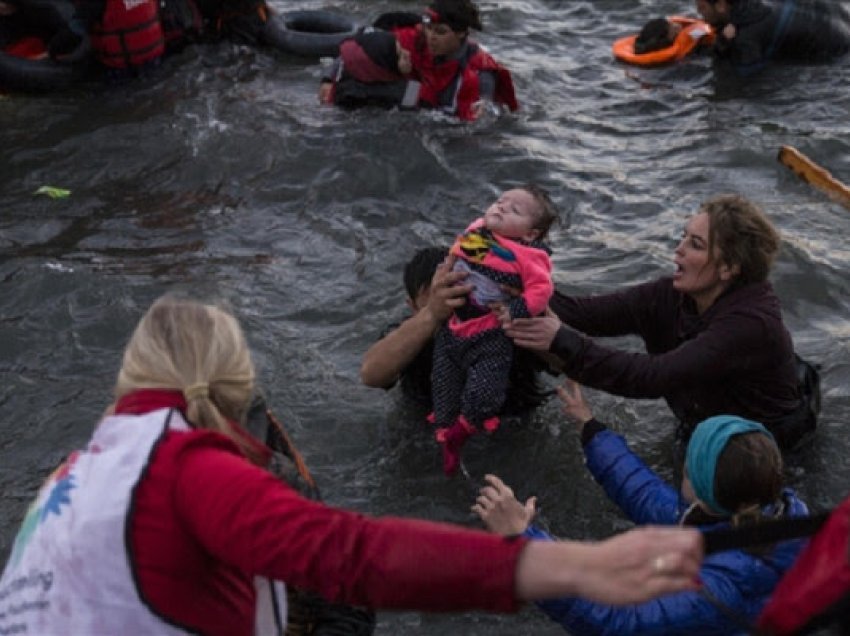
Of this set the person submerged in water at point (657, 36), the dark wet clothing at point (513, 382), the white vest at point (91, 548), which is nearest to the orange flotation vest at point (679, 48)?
the person submerged in water at point (657, 36)

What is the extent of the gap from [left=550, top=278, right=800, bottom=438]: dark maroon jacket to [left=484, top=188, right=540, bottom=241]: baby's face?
0.43 m

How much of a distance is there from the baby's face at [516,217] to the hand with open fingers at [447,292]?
22cm

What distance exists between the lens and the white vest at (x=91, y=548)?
2.37 m

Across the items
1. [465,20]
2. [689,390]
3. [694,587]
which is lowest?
[689,390]

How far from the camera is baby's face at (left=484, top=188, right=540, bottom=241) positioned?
4719mm

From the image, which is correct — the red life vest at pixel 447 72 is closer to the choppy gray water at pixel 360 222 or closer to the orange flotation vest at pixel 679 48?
the choppy gray water at pixel 360 222

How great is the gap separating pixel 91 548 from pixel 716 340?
2.92m

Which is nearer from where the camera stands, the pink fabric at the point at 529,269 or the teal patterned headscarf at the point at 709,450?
the teal patterned headscarf at the point at 709,450

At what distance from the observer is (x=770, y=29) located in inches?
400

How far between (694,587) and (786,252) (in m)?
5.53

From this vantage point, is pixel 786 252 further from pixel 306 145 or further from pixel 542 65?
pixel 542 65

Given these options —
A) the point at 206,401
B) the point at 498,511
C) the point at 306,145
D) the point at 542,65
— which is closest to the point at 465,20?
the point at 306,145

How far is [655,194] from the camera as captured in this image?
27.9 ft

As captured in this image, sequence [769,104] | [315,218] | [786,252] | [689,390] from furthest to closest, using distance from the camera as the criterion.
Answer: [769,104], [315,218], [786,252], [689,390]
